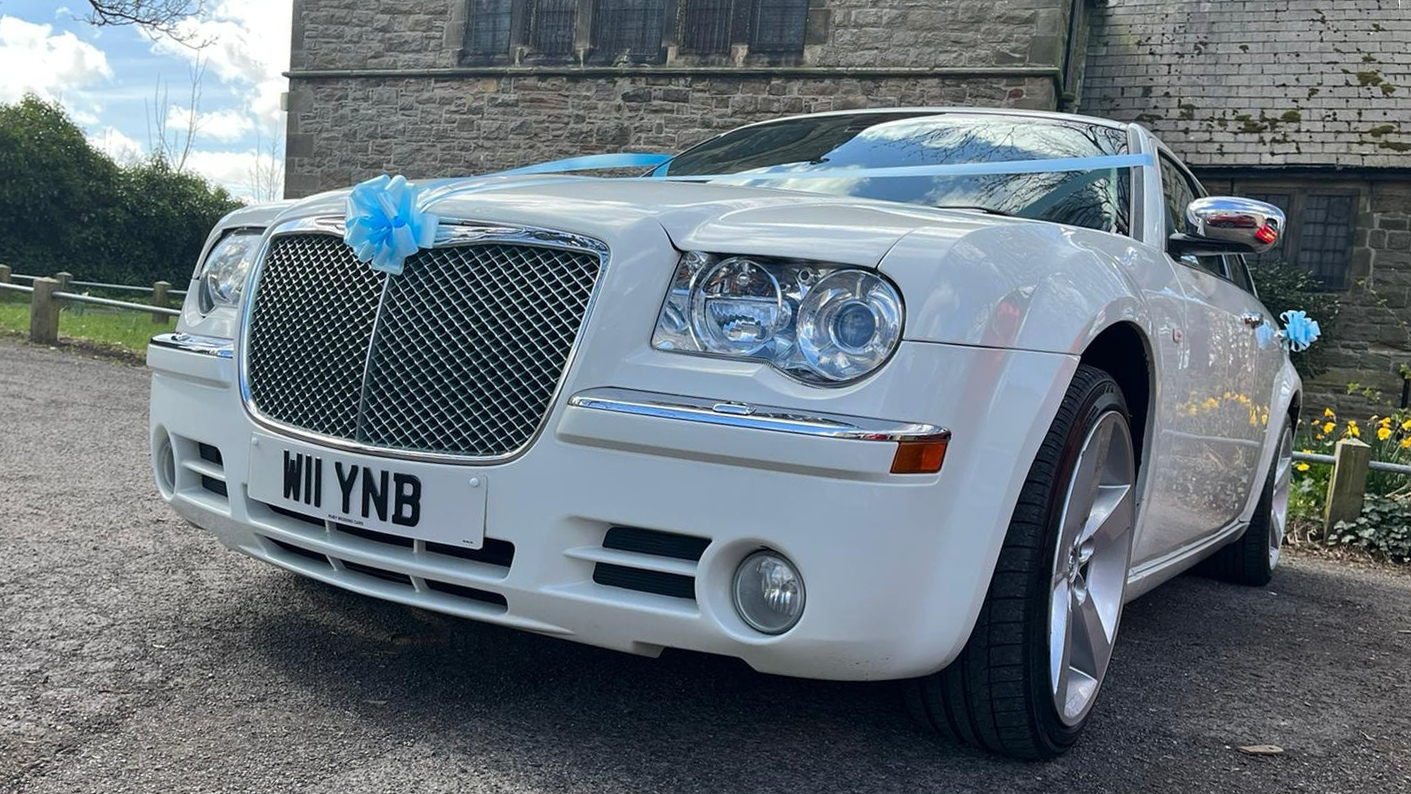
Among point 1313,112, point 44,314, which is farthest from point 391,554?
point 1313,112

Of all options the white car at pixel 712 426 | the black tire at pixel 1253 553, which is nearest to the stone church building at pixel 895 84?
the black tire at pixel 1253 553

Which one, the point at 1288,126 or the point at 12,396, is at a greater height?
the point at 1288,126

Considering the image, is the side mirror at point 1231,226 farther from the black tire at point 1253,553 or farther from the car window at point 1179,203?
the black tire at point 1253,553

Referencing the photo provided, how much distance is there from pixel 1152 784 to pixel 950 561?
767 mm

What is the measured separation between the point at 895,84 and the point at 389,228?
47.0 feet

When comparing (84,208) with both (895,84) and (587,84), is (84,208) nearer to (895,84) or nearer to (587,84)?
(587,84)

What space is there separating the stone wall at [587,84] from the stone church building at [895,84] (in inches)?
1.1

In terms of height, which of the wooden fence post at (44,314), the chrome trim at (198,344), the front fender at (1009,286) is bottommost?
the wooden fence post at (44,314)

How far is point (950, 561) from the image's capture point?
2.24 meters

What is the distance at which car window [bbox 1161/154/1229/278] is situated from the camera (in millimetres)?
3766

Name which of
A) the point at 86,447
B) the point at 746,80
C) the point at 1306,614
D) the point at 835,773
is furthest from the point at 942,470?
the point at 746,80

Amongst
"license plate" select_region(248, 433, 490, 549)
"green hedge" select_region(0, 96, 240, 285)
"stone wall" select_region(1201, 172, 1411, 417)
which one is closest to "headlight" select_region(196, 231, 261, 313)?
"license plate" select_region(248, 433, 490, 549)

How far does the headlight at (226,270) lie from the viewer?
3189mm

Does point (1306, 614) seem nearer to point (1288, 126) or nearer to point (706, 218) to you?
point (706, 218)
